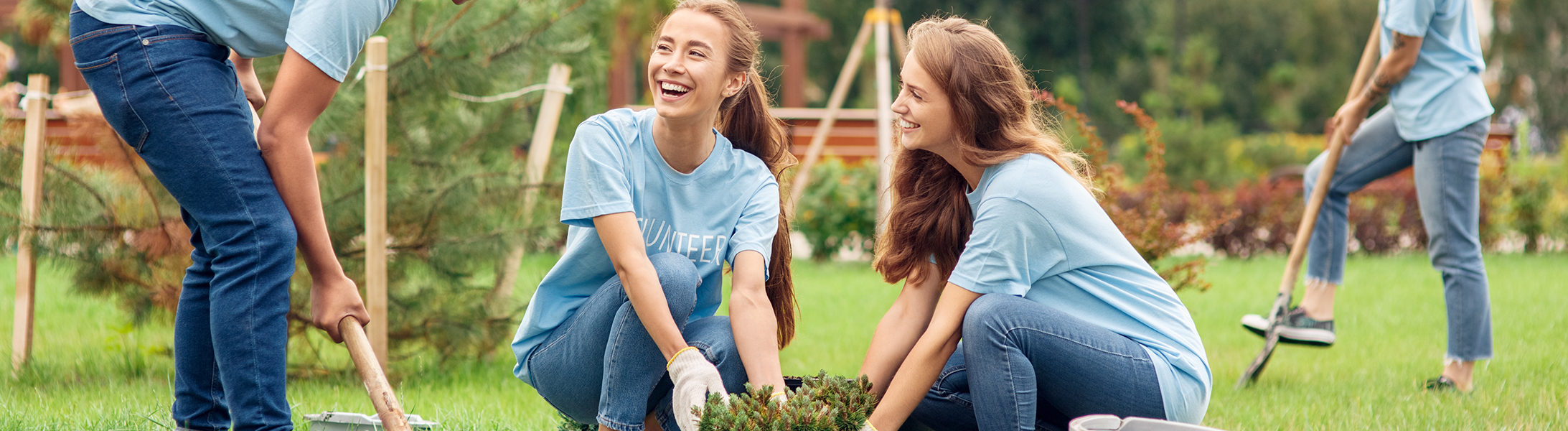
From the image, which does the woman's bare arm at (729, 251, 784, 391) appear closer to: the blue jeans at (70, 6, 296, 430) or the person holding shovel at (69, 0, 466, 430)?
the person holding shovel at (69, 0, 466, 430)

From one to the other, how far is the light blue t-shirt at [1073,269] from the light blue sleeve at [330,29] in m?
1.21

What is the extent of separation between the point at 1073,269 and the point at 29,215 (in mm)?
3042

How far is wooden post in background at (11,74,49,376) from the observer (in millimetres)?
3289

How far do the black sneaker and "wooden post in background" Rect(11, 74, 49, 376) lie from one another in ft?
12.4

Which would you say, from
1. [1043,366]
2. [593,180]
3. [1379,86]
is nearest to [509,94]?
[593,180]

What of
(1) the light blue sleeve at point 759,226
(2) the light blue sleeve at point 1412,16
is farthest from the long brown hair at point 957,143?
(2) the light blue sleeve at point 1412,16

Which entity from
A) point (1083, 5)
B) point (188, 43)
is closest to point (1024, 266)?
point (188, 43)

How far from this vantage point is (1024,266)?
212 cm

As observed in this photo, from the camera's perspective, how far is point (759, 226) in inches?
90.1

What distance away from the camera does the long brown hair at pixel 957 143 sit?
216 cm

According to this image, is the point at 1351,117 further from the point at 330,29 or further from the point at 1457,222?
the point at 330,29

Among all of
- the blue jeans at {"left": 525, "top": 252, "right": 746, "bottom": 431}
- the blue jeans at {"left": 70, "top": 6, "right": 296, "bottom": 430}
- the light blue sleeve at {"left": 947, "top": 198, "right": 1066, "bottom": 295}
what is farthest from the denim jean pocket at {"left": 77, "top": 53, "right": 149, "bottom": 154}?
the light blue sleeve at {"left": 947, "top": 198, "right": 1066, "bottom": 295}

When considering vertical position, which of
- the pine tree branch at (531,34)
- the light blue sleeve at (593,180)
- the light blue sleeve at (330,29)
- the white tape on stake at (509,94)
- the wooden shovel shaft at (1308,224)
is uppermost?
the light blue sleeve at (330,29)

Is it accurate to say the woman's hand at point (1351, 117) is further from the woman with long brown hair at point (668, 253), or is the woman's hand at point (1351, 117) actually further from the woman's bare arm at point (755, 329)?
the woman's bare arm at point (755, 329)
